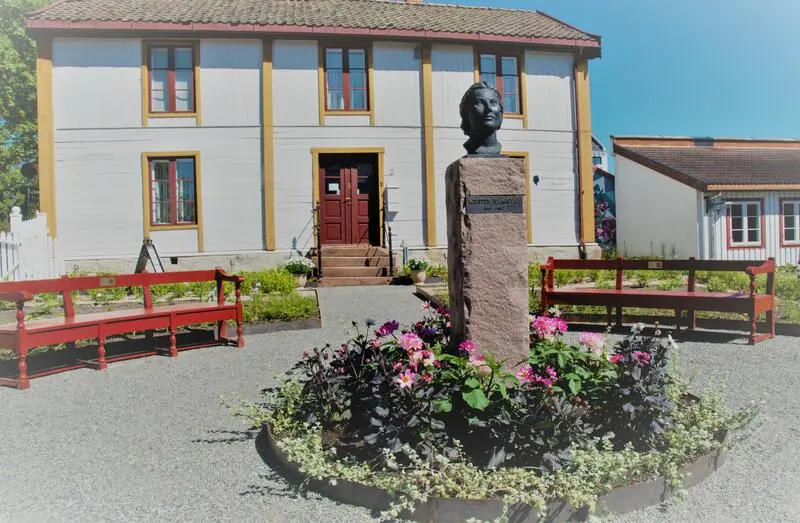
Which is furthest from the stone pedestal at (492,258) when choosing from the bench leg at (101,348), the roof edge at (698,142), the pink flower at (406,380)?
the roof edge at (698,142)

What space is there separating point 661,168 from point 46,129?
1834 cm

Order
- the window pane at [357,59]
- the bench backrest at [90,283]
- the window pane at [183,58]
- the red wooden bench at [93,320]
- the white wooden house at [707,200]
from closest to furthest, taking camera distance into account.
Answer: the red wooden bench at [93,320]
the bench backrest at [90,283]
the window pane at [183,58]
the window pane at [357,59]
the white wooden house at [707,200]

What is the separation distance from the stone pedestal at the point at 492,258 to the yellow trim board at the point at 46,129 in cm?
1317

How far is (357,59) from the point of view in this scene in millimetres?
14500

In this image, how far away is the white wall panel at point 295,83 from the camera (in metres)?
14.0

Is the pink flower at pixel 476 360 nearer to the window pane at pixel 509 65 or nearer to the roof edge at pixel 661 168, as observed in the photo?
the window pane at pixel 509 65

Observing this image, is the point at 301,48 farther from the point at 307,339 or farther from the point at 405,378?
the point at 405,378

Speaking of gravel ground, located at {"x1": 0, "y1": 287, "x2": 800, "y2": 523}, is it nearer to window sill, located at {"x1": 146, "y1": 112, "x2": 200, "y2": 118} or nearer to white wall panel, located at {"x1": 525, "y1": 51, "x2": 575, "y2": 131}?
window sill, located at {"x1": 146, "y1": 112, "x2": 200, "y2": 118}

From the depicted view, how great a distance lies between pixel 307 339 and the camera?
688 cm

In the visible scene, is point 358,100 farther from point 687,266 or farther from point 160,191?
point 687,266

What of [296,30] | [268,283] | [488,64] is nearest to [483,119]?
[268,283]

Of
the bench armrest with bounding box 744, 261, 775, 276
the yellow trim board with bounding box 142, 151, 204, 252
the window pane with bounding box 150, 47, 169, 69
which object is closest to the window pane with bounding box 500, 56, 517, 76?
the yellow trim board with bounding box 142, 151, 204, 252

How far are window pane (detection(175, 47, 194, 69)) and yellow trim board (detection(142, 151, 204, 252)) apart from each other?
236 cm

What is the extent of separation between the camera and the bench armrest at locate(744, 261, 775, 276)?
6.32 m
